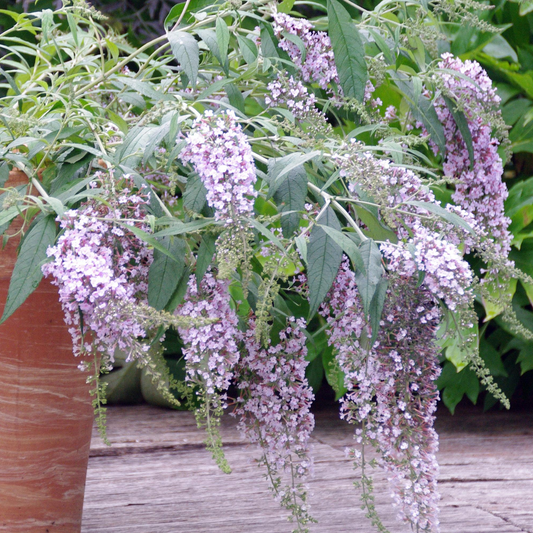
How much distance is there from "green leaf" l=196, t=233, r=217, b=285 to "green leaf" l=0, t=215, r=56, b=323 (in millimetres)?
163

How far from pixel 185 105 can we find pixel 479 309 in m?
1.32

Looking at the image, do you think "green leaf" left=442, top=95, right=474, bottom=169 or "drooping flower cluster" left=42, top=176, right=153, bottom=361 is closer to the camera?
"drooping flower cluster" left=42, top=176, right=153, bottom=361

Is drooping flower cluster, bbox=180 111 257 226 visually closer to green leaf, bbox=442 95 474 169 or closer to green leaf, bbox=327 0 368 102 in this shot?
green leaf, bbox=327 0 368 102

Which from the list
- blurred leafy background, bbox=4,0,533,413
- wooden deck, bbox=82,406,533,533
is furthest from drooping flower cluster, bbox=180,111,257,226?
blurred leafy background, bbox=4,0,533,413

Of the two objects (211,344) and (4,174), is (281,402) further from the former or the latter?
(4,174)

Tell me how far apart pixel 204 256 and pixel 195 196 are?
0.23 feet

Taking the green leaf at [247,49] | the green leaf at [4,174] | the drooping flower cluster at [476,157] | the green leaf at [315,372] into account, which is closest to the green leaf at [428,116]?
the drooping flower cluster at [476,157]

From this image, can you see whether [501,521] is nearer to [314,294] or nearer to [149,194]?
[314,294]

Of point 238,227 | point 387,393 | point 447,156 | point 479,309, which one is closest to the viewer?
point 238,227

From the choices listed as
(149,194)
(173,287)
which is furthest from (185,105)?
(173,287)

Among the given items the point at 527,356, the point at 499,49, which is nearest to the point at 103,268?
the point at 527,356

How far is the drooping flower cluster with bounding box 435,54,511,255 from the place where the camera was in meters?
0.94

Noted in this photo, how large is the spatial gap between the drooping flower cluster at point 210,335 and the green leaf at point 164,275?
0.06 ft

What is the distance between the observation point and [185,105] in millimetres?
797
